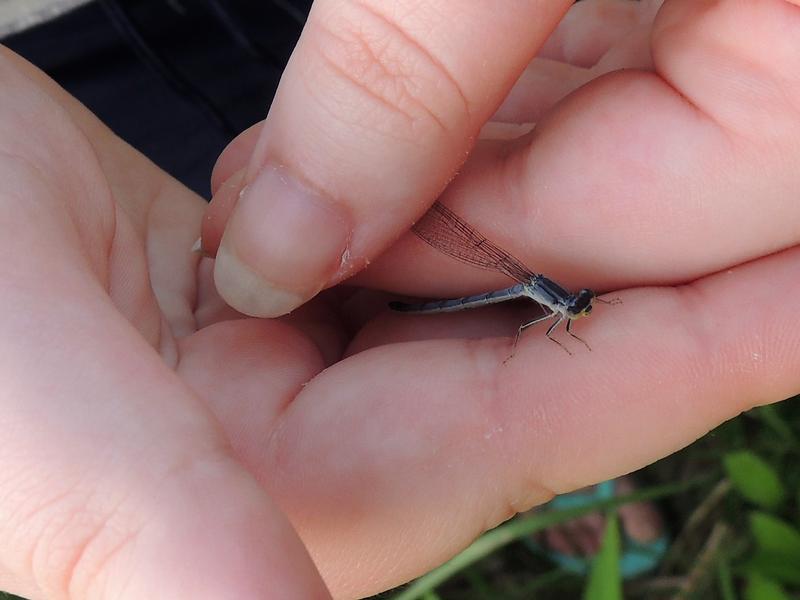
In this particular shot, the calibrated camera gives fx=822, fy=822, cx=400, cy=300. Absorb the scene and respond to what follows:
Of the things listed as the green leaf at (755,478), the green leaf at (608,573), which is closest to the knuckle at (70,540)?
the green leaf at (608,573)

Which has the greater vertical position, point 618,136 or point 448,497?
point 618,136

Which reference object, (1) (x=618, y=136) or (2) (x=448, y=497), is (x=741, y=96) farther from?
(2) (x=448, y=497)

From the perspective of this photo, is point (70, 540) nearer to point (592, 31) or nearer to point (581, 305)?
point (581, 305)

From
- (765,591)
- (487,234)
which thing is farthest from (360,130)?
(765,591)

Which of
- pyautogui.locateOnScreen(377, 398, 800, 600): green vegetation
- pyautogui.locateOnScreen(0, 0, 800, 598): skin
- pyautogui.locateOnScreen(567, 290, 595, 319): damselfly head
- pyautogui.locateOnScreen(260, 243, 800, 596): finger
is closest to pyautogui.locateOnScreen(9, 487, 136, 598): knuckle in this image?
pyautogui.locateOnScreen(0, 0, 800, 598): skin

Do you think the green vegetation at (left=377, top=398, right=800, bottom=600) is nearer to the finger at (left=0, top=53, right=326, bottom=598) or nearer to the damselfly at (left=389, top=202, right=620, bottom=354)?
the damselfly at (left=389, top=202, right=620, bottom=354)

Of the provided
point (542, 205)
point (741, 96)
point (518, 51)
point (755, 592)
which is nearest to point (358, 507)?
point (542, 205)

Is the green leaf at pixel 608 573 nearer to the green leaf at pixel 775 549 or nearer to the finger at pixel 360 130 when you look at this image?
the green leaf at pixel 775 549
